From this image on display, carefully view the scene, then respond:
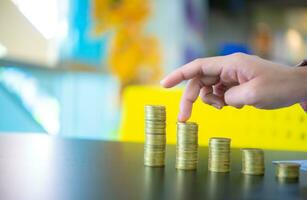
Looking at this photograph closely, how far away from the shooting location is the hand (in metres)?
0.76

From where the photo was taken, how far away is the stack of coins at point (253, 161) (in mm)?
775

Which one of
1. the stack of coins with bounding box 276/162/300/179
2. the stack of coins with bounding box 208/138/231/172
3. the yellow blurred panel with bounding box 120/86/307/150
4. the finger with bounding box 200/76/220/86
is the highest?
the finger with bounding box 200/76/220/86

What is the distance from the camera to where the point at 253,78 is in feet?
2.51

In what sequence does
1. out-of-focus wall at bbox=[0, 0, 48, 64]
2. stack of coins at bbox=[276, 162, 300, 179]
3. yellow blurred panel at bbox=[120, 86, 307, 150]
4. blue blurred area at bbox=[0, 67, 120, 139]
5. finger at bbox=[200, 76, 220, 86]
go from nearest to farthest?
stack of coins at bbox=[276, 162, 300, 179] → finger at bbox=[200, 76, 220, 86] → yellow blurred panel at bbox=[120, 86, 307, 150] → out-of-focus wall at bbox=[0, 0, 48, 64] → blue blurred area at bbox=[0, 67, 120, 139]

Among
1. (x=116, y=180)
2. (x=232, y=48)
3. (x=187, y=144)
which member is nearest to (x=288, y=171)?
(x=187, y=144)

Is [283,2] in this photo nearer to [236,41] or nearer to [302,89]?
[236,41]

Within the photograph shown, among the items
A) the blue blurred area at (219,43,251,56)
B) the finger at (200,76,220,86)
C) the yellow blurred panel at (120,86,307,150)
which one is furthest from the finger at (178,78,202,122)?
the blue blurred area at (219,43,251,56)

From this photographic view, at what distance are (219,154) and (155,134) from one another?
11 centimetres

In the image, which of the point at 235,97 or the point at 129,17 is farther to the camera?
the point at 129,17

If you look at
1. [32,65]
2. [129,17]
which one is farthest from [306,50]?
[32,65]

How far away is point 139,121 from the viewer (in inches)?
63.5

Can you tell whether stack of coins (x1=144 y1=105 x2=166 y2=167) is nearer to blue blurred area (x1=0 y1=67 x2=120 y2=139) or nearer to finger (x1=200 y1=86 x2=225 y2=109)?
finger (x1=200 y1=86 x2=225 y2=109)

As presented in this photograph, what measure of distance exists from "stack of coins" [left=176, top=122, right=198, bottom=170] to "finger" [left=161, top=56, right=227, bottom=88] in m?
0.10

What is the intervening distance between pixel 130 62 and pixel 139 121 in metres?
1.71
